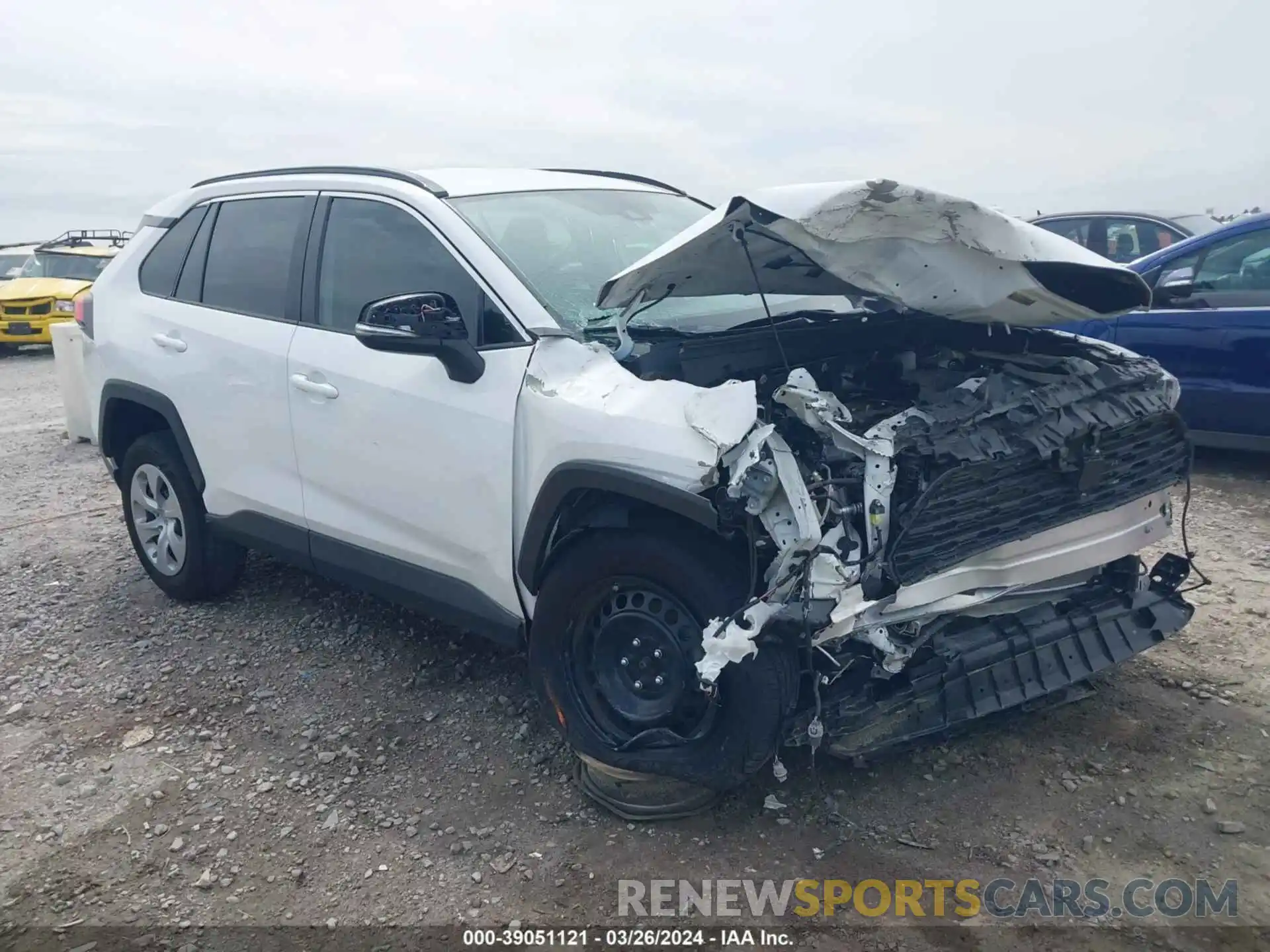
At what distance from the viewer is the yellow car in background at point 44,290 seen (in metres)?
15.1

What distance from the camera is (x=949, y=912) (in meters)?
2.64

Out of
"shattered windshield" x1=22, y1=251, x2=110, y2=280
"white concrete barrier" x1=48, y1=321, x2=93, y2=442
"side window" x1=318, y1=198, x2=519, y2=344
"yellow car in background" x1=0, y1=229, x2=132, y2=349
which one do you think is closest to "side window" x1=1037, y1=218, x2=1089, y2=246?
"side window" x1=318, y1=198, x2=519, y2=344

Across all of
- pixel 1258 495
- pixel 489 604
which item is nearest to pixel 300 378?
pixel 489 604

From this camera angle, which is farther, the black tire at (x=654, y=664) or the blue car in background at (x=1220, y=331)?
the blue car in background at (x=1220, y=331)

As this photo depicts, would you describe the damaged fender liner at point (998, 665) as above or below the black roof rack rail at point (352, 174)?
below

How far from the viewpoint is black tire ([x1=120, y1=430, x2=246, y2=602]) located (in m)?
4.62

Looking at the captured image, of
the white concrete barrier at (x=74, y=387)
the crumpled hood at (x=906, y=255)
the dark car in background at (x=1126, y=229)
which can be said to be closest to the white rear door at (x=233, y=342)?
the crumpled hood at (x=906, y=255)

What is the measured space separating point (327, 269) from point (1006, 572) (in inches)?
108

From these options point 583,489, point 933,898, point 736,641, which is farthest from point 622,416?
point 933,898

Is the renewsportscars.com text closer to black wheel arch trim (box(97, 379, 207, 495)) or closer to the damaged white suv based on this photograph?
the damaged white suv

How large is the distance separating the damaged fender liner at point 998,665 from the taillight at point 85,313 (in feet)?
13.5

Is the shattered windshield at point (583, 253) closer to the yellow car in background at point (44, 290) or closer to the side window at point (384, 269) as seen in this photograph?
the side window at point (384, 269)

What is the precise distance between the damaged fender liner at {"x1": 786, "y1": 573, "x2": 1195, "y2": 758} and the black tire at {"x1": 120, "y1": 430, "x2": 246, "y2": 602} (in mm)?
3133

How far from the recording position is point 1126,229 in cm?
936
